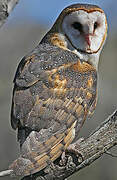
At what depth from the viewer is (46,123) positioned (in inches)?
253

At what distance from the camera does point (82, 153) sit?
20.8ft

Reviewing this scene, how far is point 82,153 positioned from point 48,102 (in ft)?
2.22

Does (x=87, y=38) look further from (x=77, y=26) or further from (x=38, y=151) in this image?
(x=38, y=151)

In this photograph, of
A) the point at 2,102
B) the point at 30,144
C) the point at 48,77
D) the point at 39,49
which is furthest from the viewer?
the point at 2,102

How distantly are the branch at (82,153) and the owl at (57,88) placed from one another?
0.14 meters

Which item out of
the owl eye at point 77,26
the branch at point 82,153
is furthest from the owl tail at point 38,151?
the owl eye at point 77,26

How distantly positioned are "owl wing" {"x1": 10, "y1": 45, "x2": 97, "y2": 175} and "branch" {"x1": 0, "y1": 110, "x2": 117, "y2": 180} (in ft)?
0.47

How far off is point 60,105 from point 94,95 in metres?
0.63

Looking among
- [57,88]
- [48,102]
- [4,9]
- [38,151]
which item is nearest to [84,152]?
[38,151]

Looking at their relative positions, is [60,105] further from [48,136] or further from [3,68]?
[3,68]

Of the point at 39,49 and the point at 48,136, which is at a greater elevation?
the point at 39,49

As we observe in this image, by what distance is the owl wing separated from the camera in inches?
247

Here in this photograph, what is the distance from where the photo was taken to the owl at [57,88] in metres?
6.32

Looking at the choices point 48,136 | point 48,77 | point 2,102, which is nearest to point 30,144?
point 48,136
